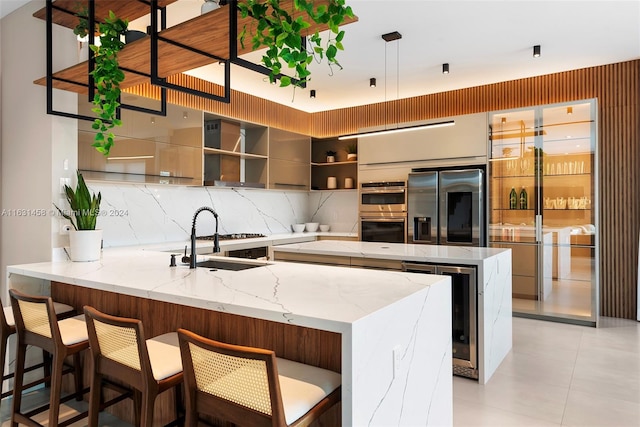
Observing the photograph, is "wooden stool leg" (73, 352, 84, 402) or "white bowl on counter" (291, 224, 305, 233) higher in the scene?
"white bowl on counter" (291, 224, 305, 233)

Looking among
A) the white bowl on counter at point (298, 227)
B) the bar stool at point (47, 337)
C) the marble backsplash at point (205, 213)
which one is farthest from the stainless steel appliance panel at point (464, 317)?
the white bowl on counter at point (298, 227)

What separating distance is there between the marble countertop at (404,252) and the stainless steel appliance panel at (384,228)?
1422 millimetres

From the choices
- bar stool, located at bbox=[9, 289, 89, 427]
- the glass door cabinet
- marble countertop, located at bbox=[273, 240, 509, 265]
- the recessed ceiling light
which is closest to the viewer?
bar stool, located at bbox=[9, 289, 89, 427]

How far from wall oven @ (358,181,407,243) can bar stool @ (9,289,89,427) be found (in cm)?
385

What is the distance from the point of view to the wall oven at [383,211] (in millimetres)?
5309

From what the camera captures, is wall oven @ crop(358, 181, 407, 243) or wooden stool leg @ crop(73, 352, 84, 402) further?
wall oven @ crop(358, 181, 407, 243)

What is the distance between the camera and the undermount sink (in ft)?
8.77

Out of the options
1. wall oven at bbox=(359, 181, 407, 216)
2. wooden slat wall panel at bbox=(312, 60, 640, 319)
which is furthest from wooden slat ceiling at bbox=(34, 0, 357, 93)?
wooden slat wall panel at bbox=(312, 60, 640, 319)

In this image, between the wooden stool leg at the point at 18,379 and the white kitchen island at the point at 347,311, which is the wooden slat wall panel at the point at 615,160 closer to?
the white kitchen island at the point at 347,311

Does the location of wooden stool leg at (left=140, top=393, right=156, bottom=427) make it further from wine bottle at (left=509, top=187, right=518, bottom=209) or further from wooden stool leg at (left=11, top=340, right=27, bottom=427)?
wine bottle at (left=509, top=187, right=518, bottom=209)

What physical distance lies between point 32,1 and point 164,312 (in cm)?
271

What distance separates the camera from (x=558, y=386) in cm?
290

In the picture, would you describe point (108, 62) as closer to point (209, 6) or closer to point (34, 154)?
point (209, 6)

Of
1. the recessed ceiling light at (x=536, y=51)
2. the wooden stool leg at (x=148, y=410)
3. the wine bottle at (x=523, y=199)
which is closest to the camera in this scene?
the wooden stool leg at (x=148, y=410)
